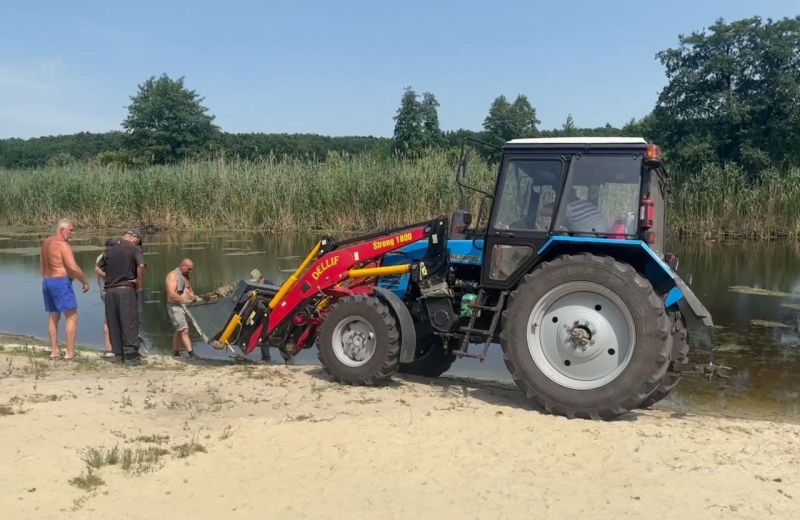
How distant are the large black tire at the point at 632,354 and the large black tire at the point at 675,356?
65 cm

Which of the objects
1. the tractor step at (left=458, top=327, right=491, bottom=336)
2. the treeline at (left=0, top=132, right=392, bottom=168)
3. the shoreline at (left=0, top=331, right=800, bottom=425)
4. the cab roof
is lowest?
the shoreline at (left=0, top=331, right=800, bottom=425)

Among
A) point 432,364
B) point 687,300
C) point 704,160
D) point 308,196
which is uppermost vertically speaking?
point 704,160

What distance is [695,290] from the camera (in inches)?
570

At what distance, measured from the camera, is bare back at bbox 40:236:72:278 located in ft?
27.7

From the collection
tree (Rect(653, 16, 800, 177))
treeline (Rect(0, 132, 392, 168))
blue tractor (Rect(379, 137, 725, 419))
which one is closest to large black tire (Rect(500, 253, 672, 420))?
blue tractor (Rect(379, 137, 725, 419))

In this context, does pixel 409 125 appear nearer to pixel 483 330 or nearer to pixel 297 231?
pixel 297 231

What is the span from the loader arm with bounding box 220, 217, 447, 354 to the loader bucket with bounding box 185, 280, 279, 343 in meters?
0.18

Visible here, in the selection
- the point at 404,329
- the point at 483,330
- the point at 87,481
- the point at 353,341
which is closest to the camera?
the point at 87,481

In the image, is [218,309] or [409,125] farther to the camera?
[409,125]

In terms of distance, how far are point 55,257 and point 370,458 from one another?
A: 525cm

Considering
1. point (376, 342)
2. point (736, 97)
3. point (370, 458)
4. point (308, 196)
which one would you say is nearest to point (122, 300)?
point (376, 342)

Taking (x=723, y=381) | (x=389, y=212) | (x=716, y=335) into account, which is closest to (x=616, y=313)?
(x=723, y=381)

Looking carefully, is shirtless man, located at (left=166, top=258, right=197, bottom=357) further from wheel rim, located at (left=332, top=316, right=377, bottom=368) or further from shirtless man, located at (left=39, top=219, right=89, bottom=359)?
wheel rim, located at (left=332, top=316, right=377, bottom=368)

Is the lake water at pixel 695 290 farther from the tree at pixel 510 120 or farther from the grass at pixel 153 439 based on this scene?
the tree at pixel 510 120
